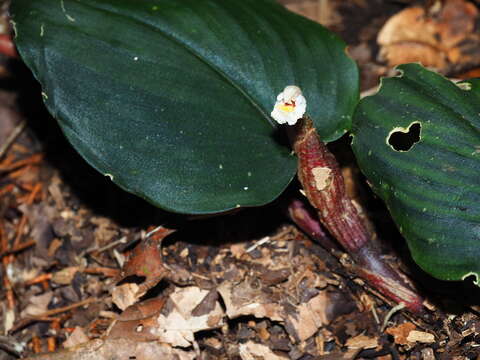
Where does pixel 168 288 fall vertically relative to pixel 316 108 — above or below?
below

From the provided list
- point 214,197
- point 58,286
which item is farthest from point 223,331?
point 58,286

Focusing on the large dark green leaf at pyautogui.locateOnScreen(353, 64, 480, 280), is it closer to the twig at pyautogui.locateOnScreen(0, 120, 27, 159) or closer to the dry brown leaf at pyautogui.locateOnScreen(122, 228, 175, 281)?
the dry brown leaf at pyautogui.locateOnScreen(122, 228, 175, 281)

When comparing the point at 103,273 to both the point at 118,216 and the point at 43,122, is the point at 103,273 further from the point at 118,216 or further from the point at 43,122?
the point at 43,122

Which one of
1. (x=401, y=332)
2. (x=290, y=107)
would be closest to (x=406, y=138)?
(x=290, y=107)

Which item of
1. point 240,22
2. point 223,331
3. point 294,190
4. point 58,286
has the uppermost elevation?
point 240,22

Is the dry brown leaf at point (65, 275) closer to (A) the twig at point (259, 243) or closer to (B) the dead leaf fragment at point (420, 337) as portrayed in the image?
(A) the twig at point (259, 243)

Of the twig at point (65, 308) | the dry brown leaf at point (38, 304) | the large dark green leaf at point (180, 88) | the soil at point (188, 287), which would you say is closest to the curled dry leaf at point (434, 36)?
the soil at point (188, 287)

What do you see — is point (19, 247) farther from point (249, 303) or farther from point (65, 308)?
point (249, 303)
